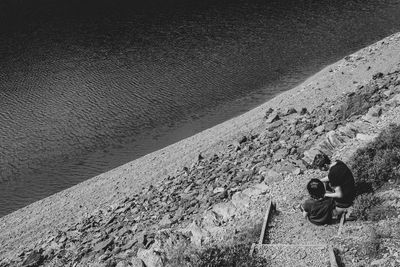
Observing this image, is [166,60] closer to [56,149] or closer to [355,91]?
[56,149]

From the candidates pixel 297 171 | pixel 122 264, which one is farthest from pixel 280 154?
pixel 122 264

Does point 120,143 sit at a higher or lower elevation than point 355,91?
higher

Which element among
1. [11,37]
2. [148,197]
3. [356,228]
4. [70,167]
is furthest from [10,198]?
[11,37]

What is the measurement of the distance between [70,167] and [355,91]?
1645cm

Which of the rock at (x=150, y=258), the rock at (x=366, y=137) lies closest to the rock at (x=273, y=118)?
the rock at (x=366, y=137)

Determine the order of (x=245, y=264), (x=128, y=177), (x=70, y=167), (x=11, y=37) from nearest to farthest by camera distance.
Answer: (x=245, y=264), (x=128, y=177), (x=70, y=167), (x=11, y=37)

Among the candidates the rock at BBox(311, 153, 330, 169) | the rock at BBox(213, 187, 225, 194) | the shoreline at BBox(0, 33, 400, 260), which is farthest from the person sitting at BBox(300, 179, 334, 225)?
the shoreline at BBox(0, 33, 400, 260)

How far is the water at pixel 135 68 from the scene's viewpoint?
2773 cm

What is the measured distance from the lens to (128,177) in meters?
23.4

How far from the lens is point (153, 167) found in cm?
2389

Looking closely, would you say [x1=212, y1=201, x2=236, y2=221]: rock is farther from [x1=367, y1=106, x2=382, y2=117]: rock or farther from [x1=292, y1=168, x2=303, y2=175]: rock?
[x1=367, y1=106, x2=382, y2=117]: rock

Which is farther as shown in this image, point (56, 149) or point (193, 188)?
point (56, 149)

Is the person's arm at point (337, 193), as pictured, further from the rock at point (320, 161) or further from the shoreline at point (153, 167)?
the shoreline at point (153, 167)

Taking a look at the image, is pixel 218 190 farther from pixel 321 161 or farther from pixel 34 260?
pixel 34 260
